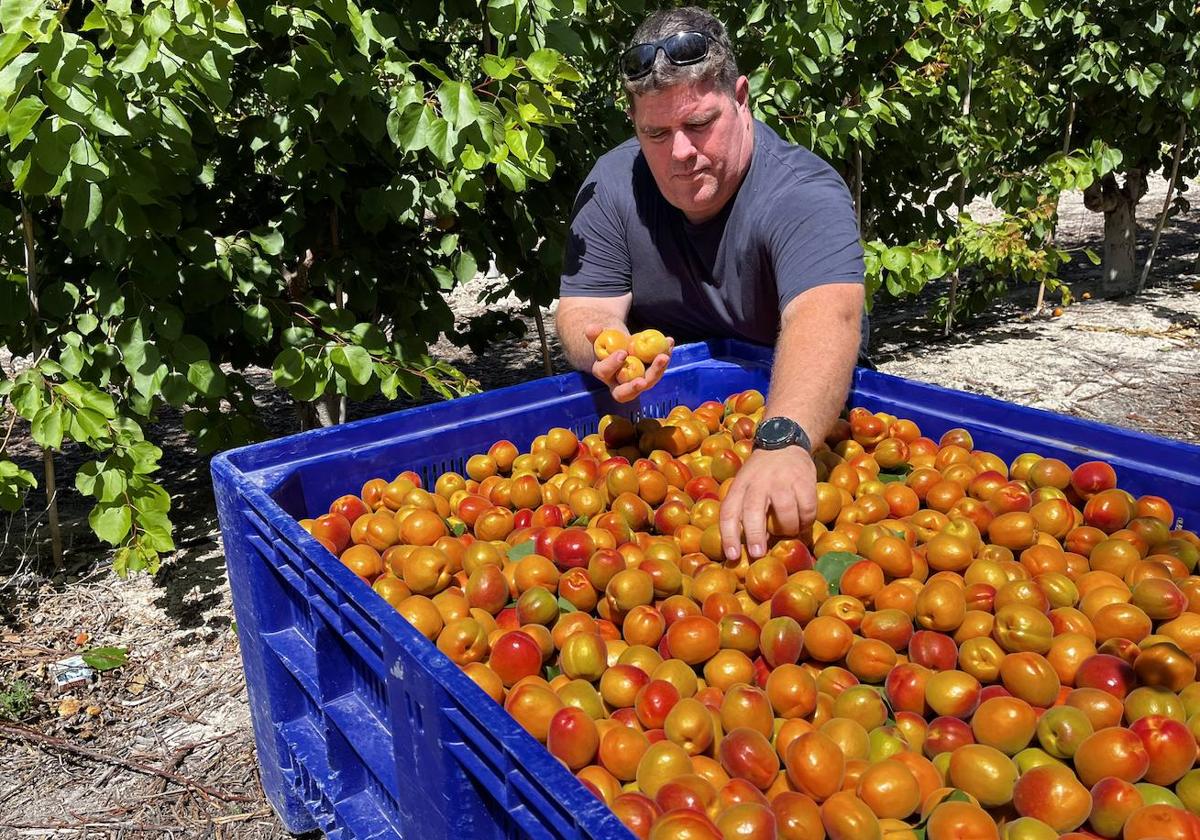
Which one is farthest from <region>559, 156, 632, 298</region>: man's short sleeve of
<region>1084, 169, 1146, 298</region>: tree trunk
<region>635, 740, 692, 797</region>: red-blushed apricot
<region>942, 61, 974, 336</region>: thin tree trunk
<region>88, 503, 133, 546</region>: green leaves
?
<region>1084, 169, 1146, 298</region>: tree trunk

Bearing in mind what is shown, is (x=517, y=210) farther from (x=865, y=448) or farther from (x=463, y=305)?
(x=463, y=305)

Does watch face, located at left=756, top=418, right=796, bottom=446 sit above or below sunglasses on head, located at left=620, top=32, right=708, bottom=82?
below

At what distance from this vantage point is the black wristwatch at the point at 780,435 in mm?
2029

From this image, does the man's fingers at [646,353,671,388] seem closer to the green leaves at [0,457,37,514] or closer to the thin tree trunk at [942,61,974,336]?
the green leaves at [0,457,37,514]

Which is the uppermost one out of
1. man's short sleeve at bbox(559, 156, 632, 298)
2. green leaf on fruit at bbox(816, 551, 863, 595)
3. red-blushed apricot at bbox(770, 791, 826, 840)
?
man's short sleeve at bbox(559, 156, 632, 298)

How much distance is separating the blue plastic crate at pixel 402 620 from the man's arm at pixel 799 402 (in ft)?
1.51

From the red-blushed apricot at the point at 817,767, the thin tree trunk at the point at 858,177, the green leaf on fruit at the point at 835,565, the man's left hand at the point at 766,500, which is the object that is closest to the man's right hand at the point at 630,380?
the man's left hand at the point at 766,500

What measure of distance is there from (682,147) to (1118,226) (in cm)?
734

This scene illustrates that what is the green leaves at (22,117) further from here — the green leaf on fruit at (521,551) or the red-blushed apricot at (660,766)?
the red-blushed apricot at (660,766)

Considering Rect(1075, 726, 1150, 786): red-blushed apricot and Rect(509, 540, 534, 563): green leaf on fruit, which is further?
Rect(509, 540, 534, 563): green leaf on fruit

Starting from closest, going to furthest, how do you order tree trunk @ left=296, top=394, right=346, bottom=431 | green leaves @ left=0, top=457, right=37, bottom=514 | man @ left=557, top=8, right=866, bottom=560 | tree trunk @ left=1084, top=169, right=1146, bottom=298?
man @ left=557, top=8, right=866, bottom=560 → green leaves @ left=0, top=457, right=37, bottom=514 → tree trunk @ left=296, top=394, right=346, bottom=431 → tree trunk @ left=1084, top=169, right=1146, bottom=298

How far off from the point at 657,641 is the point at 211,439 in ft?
7.97

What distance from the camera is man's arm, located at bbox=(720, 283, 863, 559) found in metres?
1.96

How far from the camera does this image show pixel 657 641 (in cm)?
192
